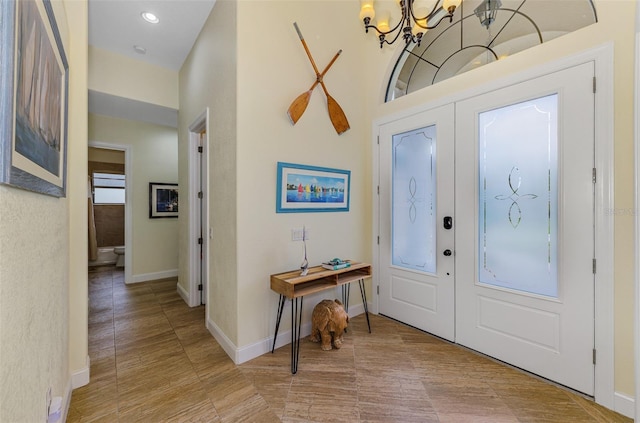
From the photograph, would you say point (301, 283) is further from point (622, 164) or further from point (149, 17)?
point (149, 17)

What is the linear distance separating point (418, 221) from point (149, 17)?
3.55 m

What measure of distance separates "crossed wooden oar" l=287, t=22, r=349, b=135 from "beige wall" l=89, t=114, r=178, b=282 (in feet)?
11.1

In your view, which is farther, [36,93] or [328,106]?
[328,106]

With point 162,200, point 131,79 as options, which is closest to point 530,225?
point 131,79

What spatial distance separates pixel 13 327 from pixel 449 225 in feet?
8.89

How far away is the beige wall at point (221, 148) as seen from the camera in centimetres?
226

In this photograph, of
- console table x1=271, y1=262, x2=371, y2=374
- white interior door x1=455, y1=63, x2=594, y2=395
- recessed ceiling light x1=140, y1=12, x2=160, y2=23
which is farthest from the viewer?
recessed ceiling light x1=140, y1=12, x2=160, y2=23

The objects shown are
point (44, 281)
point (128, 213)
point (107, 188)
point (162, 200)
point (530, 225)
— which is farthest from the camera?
point (107, 188)

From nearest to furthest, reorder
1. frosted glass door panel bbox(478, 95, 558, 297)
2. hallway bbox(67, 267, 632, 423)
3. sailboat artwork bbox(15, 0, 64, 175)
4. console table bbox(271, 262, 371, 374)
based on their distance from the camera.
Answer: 1. sailboat artwork bbox(15, 0, 64, 175)
2. hallway bbox(67, 267, 632, 423)
3. frosted glass door panel bbox(478, 95, 558, 297)
4. console table bbox(271, 262, 371, 374)

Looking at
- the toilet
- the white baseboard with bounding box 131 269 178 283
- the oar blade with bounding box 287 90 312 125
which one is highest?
the oar blade with bounding box 287 90 312 125

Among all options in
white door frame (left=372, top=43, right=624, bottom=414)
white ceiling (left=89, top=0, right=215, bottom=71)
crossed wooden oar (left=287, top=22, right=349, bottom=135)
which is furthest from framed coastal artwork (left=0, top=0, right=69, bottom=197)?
white door frame (left=372, top=43, right=624, bottom=414)

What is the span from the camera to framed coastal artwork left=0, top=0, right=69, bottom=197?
2.15 ft

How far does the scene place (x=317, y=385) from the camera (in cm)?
193

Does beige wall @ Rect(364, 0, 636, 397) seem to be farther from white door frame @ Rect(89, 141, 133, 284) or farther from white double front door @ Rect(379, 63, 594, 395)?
white door frame @ Rect(89, 141, 133, 284)
